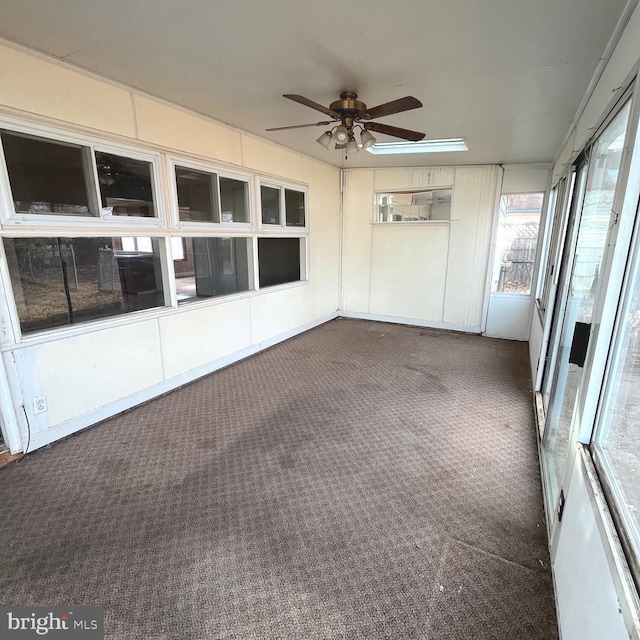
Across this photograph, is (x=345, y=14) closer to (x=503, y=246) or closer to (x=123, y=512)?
(x=123, y=512)

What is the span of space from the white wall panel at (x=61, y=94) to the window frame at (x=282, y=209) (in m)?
1.61

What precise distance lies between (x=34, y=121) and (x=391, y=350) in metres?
4.10

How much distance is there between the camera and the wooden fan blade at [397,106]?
2.21 meters

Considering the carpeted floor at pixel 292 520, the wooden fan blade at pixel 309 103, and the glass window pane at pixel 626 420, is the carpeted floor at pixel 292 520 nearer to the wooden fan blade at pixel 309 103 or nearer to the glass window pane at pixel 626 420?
the glass window pane at pixel 626 420

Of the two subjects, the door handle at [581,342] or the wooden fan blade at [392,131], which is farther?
the wooden fan blade at [392,131]

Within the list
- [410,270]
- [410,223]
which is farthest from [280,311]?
[410,223]

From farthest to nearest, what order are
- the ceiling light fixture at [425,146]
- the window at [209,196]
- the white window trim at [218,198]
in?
the ceiling light fixture at [425,146] < the window at [209,196] < the white window trim at [218,198]

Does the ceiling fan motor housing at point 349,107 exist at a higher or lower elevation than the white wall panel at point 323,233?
higher

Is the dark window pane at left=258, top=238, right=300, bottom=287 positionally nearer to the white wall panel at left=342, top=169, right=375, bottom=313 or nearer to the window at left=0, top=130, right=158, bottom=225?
the white wall panel at left=342, top=169, right=375, bottom=313

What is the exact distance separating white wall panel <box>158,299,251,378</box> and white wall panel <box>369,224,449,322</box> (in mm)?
2720

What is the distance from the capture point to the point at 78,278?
270cm

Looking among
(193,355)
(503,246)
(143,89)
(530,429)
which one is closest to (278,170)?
(143,89)

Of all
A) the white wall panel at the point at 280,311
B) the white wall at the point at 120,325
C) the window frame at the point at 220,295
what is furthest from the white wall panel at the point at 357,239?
the window frame at the point at 220,295

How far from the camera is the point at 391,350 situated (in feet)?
15.4
